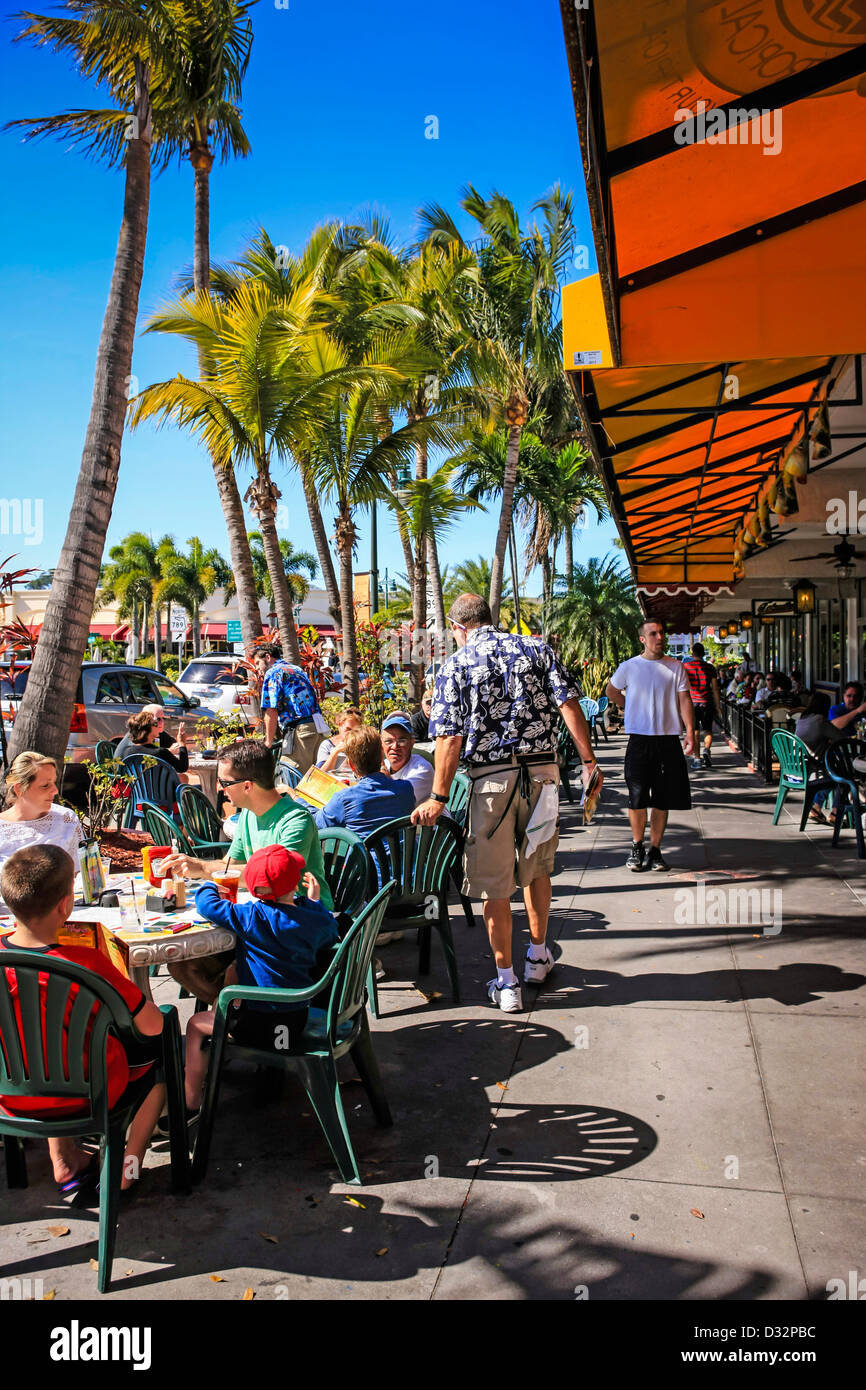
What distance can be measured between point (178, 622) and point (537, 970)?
16788 millimetres

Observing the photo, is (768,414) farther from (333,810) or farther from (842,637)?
(842,637)

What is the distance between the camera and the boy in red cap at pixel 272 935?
333 cm

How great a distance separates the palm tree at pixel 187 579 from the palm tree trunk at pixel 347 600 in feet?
148

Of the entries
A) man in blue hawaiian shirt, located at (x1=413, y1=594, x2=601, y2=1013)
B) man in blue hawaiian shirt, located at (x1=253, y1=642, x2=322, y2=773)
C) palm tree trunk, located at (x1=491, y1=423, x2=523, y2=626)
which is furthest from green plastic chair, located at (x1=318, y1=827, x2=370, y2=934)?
palm tree trunk, located at (x1=491, y1=423, x2=523, y2=626)

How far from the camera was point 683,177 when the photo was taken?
3756mm

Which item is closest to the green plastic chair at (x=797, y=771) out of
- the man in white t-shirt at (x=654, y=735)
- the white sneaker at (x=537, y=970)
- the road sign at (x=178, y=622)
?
the man in white t-shirt at (x=654, y=735)

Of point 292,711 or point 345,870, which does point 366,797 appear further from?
point 292,711

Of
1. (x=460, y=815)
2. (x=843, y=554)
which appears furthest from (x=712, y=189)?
(x=843, y=554)

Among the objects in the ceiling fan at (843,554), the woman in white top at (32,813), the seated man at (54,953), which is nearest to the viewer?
the seated man at (54,953)

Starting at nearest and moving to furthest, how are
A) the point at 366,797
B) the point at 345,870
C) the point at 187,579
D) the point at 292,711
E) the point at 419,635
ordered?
the point at 345,870 → the point at 366,797 → the point at 292,711 → the point at 419,635 → the point at 187,579

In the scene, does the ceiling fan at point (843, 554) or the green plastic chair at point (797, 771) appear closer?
the green plastic chair at point (797, 771)

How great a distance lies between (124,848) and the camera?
7539 mm

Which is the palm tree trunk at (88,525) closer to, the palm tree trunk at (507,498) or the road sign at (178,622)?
the palm tree trunk at (507,498)

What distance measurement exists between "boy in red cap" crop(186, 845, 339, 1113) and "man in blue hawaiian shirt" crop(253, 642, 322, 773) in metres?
5.78
